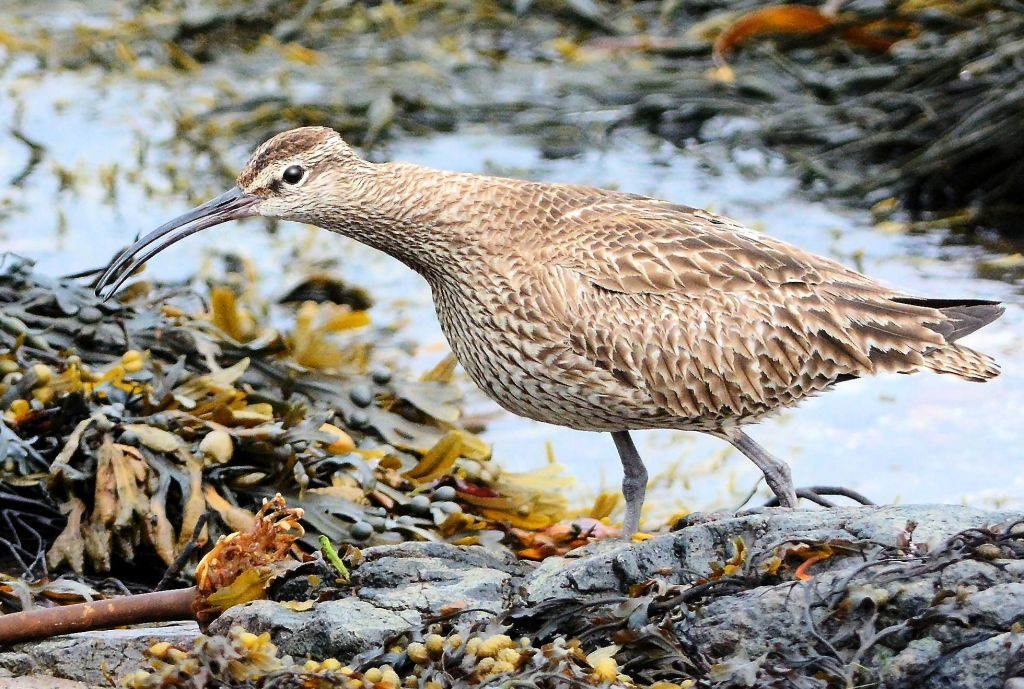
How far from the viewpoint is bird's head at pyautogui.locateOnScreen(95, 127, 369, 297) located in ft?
16.6

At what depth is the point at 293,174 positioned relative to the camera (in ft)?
16.7

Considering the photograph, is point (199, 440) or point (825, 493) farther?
point (199, 440)

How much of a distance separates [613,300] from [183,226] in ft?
5.09

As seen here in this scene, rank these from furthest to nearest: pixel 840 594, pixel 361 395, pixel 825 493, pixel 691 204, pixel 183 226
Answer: pixel 691 204 → pixel 361 395 → pixel 183 226 → pixel 825 493 → pixel 840 594

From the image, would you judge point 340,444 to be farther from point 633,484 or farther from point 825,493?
point 825,493

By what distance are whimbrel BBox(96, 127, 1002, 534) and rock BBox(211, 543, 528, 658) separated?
88cm

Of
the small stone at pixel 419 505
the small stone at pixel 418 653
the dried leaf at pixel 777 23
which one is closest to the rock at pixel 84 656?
the small stone at pixel 418 653

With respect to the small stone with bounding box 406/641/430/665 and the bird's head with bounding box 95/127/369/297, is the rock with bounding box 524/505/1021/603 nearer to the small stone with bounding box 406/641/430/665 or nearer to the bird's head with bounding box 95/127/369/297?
the small stone with bounding box 406/641/430/665

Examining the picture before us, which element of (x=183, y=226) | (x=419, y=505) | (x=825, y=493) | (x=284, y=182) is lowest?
(x=419, y=505)

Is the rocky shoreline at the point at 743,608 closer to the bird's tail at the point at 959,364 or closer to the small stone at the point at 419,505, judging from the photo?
the small stone at the point at 419,505

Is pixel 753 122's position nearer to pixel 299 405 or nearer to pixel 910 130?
pixel 910 130

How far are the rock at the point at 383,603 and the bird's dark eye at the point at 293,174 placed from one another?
1.50 m

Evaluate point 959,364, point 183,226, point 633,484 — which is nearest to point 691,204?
point 959,364

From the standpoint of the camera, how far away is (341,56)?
1015 centimetres
